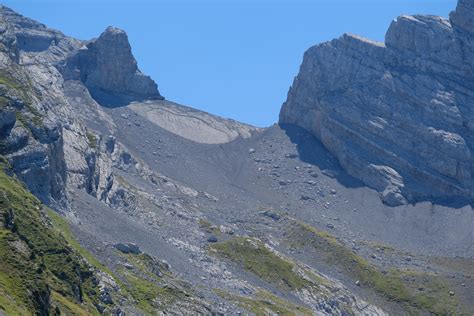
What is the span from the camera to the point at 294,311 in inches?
7490

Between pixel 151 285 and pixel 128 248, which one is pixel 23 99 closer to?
pixel 128 248

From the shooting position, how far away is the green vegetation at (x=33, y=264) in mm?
102625

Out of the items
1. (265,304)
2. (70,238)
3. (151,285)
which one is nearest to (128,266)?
(151,285)

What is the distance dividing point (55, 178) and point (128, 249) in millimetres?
17915

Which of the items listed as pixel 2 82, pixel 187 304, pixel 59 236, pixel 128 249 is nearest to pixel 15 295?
pixel 59 236

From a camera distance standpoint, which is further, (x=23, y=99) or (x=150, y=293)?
(x=23, y=99)

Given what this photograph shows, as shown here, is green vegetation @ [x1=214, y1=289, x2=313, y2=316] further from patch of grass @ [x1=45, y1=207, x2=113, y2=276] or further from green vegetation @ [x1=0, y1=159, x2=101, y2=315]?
Result: green vegetation @ [x1=0, y1=159, x2=101, y2=315]

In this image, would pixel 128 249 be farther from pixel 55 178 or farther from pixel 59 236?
pixel 59 236

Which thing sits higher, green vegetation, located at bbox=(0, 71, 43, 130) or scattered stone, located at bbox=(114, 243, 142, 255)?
green vegetation, located at bbox=(0, 71, 43, 130)

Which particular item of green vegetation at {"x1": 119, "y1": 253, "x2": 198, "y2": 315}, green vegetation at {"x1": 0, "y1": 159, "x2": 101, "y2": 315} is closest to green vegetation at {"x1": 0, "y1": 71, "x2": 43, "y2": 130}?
green vegetation at {"x1": 0, "y1": 159, "x2": 101, "y2": 315}

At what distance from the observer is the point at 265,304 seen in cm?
18762

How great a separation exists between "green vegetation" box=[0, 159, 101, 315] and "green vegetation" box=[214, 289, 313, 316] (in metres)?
48.1

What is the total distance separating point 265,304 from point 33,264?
82466 mm

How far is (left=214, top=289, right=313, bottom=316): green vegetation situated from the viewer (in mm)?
181375
